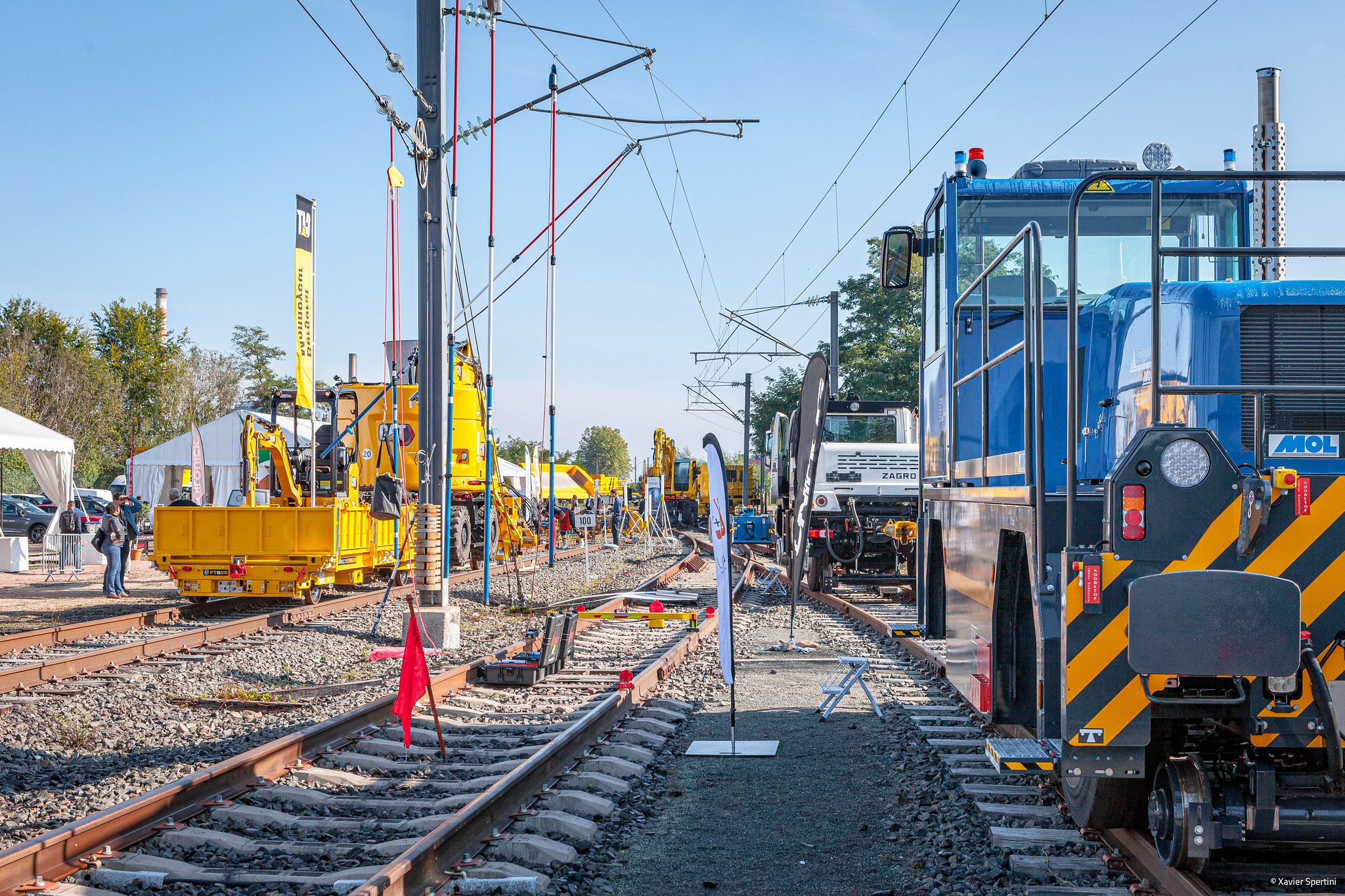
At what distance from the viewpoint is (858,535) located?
16.0 m

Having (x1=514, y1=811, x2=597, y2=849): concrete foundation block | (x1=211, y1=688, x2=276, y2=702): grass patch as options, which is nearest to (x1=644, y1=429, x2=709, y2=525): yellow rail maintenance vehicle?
(x1=211, y1=688, x2=276, y2=702): grass patch

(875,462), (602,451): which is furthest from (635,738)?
(602,451)

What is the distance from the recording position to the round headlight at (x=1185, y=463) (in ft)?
13.0

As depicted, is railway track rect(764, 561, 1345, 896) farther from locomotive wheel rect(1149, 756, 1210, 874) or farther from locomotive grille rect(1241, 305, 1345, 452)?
locomotive grille rect(1241, 305, 1345, 452)

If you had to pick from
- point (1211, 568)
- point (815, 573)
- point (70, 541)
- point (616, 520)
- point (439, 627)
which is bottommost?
point (439, 627)

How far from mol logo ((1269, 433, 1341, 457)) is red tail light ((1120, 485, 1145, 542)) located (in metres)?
0.83

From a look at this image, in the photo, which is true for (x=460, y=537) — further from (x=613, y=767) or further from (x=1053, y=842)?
(x=1053, y=842)

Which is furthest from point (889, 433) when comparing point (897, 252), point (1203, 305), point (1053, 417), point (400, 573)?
point (1203, 305)

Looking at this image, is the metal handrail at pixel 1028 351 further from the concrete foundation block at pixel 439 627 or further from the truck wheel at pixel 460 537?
the truck wheel at pixel 460 537

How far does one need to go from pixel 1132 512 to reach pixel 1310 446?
3.35 feet

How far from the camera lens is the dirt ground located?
46.4ft

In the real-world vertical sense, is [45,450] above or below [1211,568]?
above

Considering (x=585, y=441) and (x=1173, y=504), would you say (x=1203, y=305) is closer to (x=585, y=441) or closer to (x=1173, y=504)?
(x=1173, y=504)

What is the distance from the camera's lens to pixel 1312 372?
4625mm
